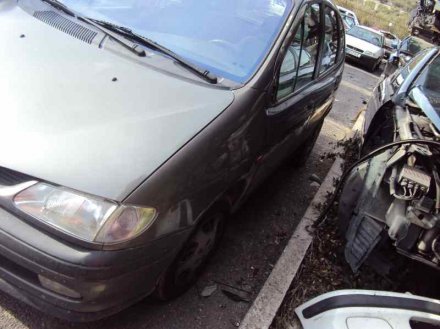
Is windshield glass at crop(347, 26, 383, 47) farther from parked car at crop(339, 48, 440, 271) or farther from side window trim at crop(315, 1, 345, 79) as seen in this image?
parked car at crop(339, 48, 440, 271)

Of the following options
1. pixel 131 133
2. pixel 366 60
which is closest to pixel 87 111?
pixel 131 133

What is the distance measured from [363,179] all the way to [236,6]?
4.93 ft

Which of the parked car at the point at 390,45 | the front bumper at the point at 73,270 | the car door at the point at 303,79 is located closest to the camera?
the front bumper at the point at 73,270

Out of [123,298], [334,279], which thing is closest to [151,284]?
[123,298]

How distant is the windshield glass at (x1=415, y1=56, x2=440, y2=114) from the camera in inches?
154

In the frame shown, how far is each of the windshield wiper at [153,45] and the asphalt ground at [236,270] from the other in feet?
4.14

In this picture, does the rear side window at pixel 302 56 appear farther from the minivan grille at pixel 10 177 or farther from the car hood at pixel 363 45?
the car hood at pixel 363 45

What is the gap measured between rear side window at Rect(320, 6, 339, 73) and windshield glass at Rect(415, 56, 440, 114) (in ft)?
2.75

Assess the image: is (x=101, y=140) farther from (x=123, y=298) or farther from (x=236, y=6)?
(x=236, y=6)

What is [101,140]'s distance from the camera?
6.95 feet

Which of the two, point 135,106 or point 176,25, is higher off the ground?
point 176,25

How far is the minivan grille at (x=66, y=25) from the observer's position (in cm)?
275

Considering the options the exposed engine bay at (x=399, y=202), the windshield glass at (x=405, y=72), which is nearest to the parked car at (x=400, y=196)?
the exposed engine bay at (x=399, y=202)

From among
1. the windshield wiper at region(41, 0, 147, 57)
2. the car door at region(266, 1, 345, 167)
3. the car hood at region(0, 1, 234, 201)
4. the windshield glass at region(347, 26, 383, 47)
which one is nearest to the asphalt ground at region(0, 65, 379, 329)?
the car door at region(266, 1, 345, 167)
